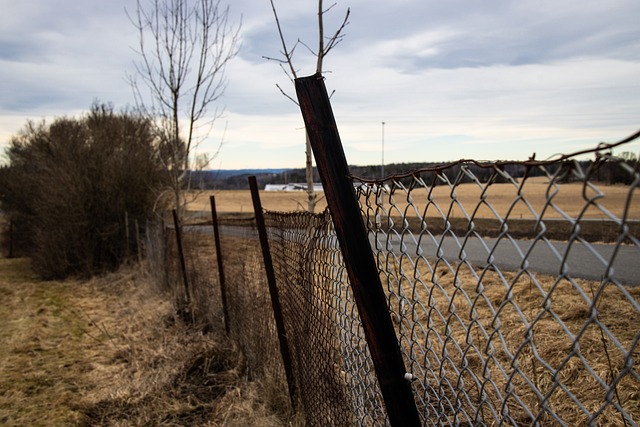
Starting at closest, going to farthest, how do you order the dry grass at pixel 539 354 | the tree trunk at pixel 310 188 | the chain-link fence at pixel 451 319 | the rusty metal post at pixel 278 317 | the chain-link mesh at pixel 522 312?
the chain-link mesh at pixel 522 312 < the chain-link fence at pixel 451 319 < the dry grass at pixel 539 354 < the rusty metal post at pixel 278 317 < the tree trunk at pixel 310 188

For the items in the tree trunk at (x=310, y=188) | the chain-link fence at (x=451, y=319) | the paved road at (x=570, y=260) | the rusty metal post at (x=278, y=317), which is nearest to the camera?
the chain-link fence at (x=451, y=319)

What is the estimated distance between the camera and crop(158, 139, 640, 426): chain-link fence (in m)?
1.04

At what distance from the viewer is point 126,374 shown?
17.5 feet

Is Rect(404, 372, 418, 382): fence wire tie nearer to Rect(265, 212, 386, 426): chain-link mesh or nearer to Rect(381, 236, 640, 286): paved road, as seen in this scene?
Rect(265, 212, 386, 426): chain-link mesh

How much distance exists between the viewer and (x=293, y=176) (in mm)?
66000

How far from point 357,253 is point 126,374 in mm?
4517

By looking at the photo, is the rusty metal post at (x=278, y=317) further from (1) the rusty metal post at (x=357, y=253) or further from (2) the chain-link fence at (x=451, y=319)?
(1) the rusty metal post at (x=357, y=253)

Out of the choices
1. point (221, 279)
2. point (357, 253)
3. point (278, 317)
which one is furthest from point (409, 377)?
point (221, 279)

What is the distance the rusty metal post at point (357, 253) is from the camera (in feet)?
5.42

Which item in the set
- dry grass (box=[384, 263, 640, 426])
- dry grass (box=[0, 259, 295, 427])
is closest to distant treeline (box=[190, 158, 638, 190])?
dry grass (box=[384, 263, 640, 426])

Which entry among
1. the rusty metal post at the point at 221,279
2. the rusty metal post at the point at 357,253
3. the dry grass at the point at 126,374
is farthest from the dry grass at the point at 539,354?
the rusty metal post at the point at 221,279

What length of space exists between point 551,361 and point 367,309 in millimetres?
2413

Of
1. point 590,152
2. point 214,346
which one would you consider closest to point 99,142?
point 214,346

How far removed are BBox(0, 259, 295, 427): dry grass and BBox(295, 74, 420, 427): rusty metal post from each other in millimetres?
2204
